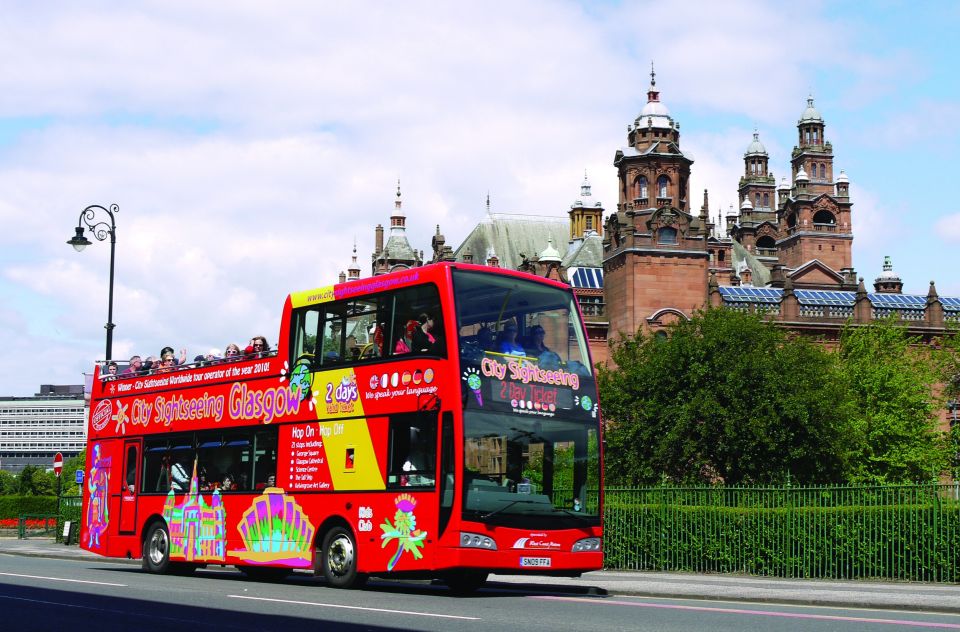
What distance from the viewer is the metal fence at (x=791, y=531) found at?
75.7 ft

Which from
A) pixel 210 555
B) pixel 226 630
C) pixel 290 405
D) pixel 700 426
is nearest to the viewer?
pixel 226 630

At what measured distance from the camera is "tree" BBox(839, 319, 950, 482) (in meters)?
54.0

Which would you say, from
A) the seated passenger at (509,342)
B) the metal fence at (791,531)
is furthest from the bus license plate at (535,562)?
the metal fence at (791,531)

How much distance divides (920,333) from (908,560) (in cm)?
4468

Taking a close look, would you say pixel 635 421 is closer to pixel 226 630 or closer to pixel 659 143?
pixel 226 630

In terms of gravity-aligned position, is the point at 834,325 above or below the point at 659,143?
below

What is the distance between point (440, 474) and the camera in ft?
56.3

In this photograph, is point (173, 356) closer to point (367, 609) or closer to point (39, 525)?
point (367, 609)

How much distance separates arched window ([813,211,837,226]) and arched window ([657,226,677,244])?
52.0 m

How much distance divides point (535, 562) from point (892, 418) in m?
41.3

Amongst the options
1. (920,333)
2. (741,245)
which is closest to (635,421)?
(920,333)

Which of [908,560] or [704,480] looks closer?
[908,560]

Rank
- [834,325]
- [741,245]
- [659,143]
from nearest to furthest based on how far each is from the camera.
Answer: [834,325] → [659,143] → [741,245]

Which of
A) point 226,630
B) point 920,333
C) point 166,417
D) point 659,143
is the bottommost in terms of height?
point 226,630
